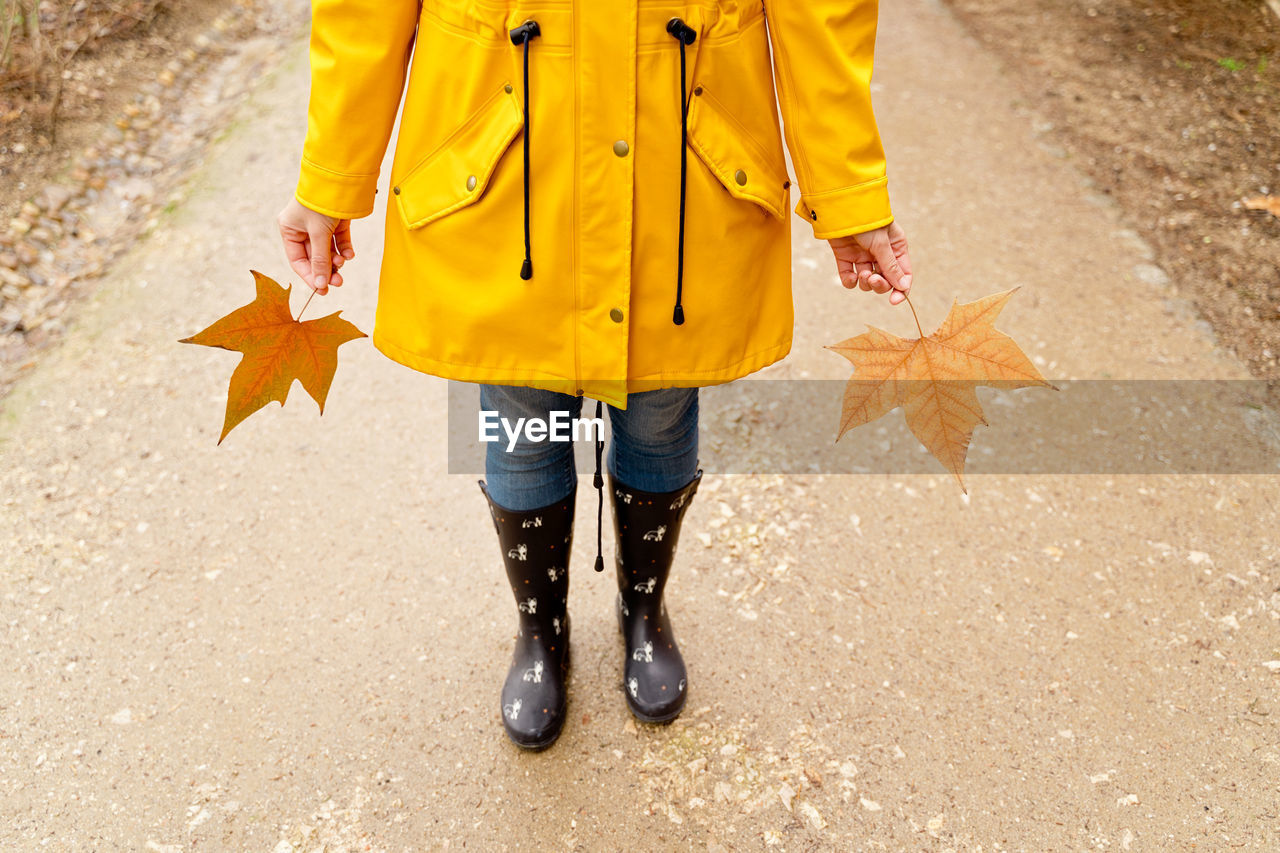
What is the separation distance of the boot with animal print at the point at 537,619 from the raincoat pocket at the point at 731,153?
0.65 m

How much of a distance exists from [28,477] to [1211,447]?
2982 mm

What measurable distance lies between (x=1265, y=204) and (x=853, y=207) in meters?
2.68

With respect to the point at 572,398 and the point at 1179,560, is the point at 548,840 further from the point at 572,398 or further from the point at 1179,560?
the point at 1179,560

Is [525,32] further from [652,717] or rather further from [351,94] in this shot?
[652,717]

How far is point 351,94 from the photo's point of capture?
1264mm

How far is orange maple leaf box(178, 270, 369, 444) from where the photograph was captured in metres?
1.42

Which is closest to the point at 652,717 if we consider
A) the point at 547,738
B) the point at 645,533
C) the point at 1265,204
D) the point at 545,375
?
the point at 547,738

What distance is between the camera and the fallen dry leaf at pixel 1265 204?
3217mm

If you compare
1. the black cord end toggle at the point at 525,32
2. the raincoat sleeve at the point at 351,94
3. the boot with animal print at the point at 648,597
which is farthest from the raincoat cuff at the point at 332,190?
the boot with animal print at the point at 648,597

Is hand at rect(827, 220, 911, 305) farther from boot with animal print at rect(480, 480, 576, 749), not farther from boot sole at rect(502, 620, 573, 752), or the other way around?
boot sole at rect(502, 620, 573, 752)

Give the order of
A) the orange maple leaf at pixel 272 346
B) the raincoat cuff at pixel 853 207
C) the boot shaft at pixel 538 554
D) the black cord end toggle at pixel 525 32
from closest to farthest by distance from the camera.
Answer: the black cord end toggle at pixel 525 32, the raincoat cuff at pixel 853 207, the orange maple leaf at pixel 272 346, the boot shaft at pixel 538 554

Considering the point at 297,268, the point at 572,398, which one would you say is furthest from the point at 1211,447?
the point at 297,268

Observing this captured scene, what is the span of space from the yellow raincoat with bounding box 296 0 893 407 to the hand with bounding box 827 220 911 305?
0.13 ft

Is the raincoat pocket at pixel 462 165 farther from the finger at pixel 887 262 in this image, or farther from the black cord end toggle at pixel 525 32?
the finger at pixel 887 262
